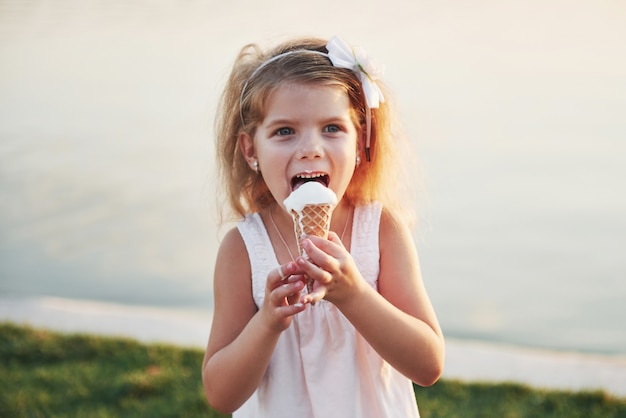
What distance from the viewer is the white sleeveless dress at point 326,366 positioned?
2639 millimetres

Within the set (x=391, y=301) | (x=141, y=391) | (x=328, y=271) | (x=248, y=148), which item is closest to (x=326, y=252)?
(x=328, y=271)

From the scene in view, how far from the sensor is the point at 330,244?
228cm

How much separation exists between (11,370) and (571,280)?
12.1ft

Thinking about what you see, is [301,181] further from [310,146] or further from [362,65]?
[362,65]

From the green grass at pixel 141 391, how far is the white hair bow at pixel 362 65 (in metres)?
1.99

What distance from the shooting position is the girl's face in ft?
8.05

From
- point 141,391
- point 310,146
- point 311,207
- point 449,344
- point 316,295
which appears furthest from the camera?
point 449,344

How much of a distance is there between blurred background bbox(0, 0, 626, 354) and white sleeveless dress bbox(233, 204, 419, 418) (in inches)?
75.1

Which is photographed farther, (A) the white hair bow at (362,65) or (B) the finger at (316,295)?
(A) the white hair bow at (362,65)

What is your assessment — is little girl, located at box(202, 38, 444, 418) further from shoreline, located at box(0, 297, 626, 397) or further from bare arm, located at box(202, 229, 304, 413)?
shoreline, located at box(0, 297, 626, 397)

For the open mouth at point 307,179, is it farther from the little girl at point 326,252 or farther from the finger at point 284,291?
the finger at point 284,291

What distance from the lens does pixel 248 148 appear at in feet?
9.12

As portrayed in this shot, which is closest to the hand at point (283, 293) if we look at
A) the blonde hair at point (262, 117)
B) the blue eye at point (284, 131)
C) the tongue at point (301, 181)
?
the tongue at point (301, 181)

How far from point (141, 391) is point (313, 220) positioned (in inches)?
92.8
